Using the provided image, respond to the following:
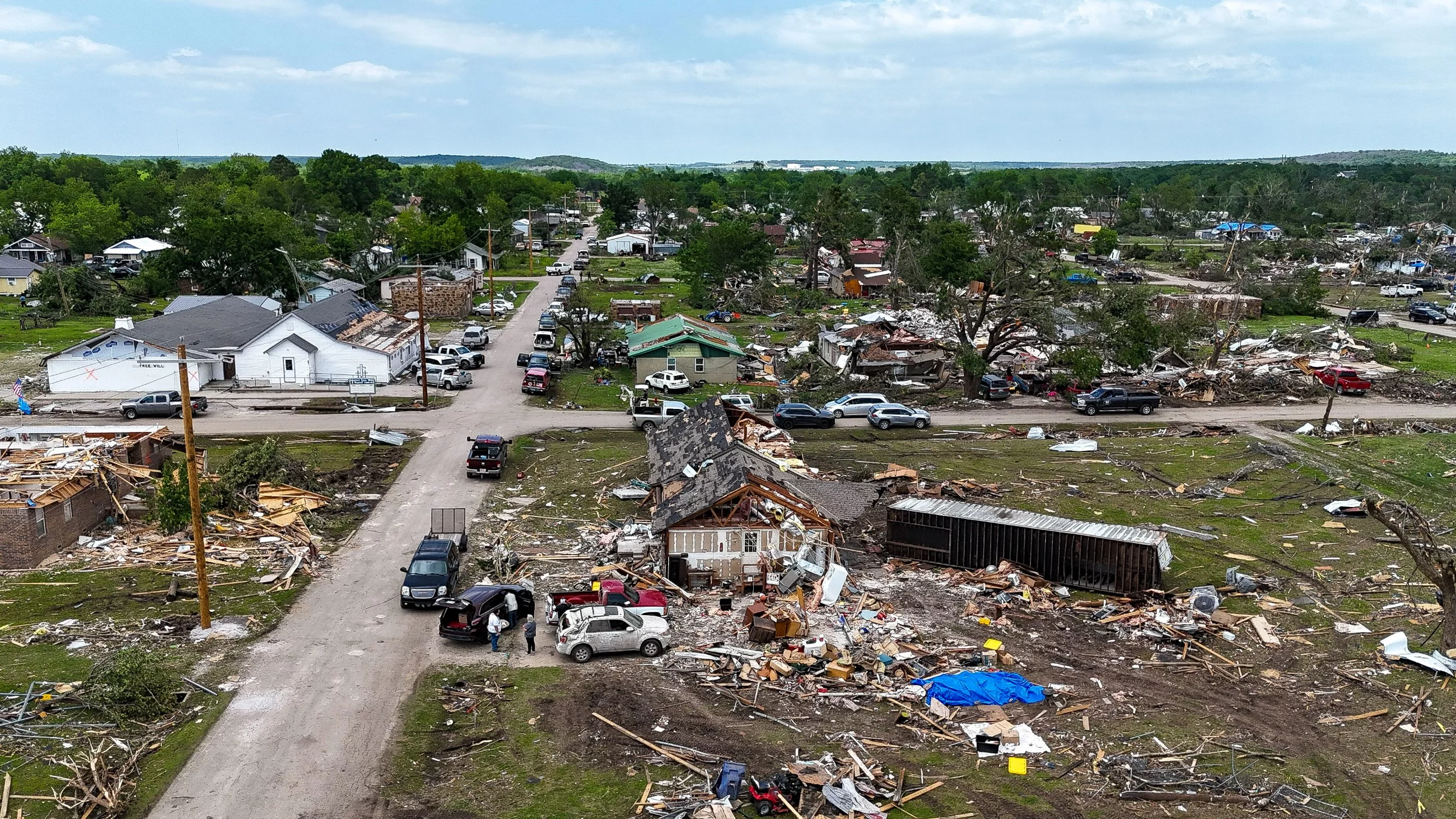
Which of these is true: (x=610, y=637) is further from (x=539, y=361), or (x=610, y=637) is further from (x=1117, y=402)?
(x=539, y=361)

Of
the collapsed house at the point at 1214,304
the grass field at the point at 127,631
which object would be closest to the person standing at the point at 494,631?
the grass field at the point at 127,631

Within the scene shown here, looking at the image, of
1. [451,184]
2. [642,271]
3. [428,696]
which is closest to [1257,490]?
[428,696]

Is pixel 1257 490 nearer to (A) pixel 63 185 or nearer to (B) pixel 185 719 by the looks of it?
(B) pixel 185 719

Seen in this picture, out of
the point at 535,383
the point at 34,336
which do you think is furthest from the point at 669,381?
the point at 34,336

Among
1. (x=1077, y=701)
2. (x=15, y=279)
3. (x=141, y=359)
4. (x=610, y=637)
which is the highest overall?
(x=15, y=279)

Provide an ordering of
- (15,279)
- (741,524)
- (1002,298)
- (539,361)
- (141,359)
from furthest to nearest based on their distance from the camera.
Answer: (15,279) < (539,361) < (1002,298) < (141,359) < (741,524)

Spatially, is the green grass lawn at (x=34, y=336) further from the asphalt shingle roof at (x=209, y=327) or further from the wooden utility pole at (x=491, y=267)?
the wooden utility pole at (x=491, y=267)
